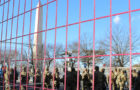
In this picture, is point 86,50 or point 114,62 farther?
point 86,50

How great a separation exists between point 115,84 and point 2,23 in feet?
19.1

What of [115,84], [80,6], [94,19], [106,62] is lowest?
[115,84]

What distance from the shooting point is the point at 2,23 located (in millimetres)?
6422

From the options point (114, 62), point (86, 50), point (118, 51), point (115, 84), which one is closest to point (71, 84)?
point (115, 84)

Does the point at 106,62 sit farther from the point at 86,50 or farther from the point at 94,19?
the point at 94,19

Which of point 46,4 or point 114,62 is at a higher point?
point 46,4

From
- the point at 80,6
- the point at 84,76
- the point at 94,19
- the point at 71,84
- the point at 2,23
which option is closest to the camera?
the point at 94,19

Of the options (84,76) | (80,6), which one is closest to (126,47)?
(84,76)

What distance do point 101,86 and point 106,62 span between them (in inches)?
233

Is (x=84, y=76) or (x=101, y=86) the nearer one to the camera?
(x=101, y=86)

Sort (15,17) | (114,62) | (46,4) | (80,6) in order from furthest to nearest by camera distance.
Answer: (114,62), (15,17), (46,4), (80,6)

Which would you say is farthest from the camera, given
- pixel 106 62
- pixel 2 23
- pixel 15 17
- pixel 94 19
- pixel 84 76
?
pixel 106 62

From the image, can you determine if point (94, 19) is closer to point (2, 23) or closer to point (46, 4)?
point (46, 4)

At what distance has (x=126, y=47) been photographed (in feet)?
42.3
